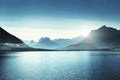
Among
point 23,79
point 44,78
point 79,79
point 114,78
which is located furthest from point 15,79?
point 114,78

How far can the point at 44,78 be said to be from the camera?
237 feet

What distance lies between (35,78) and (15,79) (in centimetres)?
664

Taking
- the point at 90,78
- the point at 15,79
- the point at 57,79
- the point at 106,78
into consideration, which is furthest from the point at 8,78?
the point at 106,78

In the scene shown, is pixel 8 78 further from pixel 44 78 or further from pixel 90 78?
pixel 90 78

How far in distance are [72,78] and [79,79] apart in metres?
2.84

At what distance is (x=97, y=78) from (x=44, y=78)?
57.3ft

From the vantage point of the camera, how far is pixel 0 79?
6794cm

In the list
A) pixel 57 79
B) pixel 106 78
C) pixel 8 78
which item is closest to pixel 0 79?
pixel 8 78

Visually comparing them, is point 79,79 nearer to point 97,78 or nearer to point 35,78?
point 97,78

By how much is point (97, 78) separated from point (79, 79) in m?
6.31

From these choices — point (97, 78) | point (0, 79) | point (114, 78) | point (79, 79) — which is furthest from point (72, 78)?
point (0, 79)

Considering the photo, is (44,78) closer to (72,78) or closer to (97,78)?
(72,78)

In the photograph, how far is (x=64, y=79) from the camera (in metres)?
70.1

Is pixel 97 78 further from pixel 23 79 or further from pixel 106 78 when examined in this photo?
pixel 23 79
